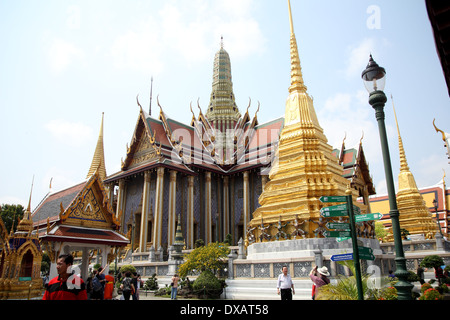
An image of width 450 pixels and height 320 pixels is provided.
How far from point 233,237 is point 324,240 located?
12950mm

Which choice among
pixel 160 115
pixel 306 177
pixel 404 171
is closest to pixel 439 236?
pixel 306 177

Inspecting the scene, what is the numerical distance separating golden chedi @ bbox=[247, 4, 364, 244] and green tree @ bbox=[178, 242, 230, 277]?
1.66m

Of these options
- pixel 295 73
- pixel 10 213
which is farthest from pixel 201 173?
pixel 10 213

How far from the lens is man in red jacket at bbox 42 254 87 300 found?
3158 millimetres

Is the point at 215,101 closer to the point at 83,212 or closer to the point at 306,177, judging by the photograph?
the point at 306,177

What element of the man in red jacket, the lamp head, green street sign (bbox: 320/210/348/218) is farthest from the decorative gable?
the lamp head

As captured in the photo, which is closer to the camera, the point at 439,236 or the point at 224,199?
the point at 439,236

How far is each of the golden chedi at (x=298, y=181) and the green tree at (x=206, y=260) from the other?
1.66 m

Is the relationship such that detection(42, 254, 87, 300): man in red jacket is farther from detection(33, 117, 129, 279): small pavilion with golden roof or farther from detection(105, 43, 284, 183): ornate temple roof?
detection(105, 43, 284, 183): ornate temple roof

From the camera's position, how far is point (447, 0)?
3111mm

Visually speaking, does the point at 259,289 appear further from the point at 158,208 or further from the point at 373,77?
the point at 158,208

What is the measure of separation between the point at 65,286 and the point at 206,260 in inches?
348

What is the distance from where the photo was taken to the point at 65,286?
3.20 metres

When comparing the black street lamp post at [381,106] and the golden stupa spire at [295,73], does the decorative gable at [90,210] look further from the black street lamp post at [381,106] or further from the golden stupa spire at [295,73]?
the golden stupa spire at [295,73]
